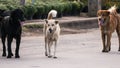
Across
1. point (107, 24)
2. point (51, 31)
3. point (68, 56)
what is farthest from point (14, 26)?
point (107, 24)

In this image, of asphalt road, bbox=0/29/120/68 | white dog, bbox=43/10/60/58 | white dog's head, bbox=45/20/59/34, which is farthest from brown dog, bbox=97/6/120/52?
white dog's head, bbox=45/20/59/34

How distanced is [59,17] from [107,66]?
20390 mm

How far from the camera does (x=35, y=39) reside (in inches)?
904

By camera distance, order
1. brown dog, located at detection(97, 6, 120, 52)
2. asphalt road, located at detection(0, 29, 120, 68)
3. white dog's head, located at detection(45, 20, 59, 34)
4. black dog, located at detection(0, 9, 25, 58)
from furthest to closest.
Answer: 1. brown dog, located at detection(97, 6, 120, 52)
2. black dog, located at detection(0, 9, 25, 58)
3. white dog's head, located at detection(45, 20, 59, 34)
4. asphalt road, located at detection(0, 29, 120, 68)

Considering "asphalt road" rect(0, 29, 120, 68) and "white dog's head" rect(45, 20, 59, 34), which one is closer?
"asphalt road" rect(0, 29, 120, 68)

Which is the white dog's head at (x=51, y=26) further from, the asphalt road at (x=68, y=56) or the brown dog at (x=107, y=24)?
the brown dog at (x=107, y=24)

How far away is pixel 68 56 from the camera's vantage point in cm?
1689

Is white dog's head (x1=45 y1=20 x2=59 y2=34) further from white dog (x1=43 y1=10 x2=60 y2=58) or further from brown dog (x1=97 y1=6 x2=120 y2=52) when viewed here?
brown dog (x1=97 y1=6 x2=120 y2=52)

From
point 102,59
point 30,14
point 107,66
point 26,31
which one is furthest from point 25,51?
point 30,14

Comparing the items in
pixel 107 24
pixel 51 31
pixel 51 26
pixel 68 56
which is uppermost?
pixel 51 26

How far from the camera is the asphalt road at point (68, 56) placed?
1459cm

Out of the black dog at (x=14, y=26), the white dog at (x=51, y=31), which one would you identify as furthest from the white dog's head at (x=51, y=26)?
the black dog at (x=14, y=26)

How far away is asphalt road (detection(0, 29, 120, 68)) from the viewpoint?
14587 mm

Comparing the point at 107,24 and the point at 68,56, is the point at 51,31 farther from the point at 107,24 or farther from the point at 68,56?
the point at 107,24
